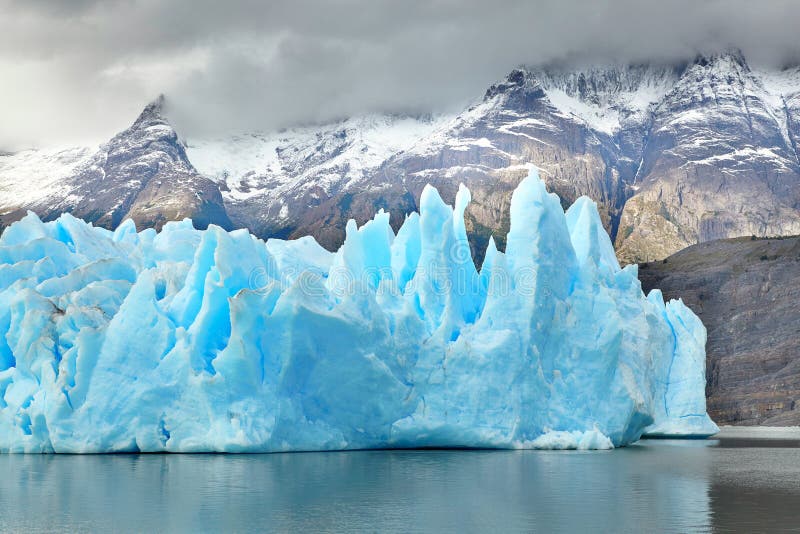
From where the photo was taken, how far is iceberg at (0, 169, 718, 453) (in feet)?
94.2

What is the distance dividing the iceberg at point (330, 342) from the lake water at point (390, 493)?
3.79 ft

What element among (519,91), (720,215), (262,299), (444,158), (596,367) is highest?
(519,91)

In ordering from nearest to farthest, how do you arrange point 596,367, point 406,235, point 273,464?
point 273,464 → point 596,367 → point 406,235

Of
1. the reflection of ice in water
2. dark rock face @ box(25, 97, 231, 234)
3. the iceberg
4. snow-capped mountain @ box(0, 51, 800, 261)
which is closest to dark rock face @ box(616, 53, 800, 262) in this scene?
snow-capped mountain @ box(0, 51, 800, 261)

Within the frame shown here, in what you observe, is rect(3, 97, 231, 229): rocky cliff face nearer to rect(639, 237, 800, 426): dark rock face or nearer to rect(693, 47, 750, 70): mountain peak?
rect(639, 237, 800, 426): dark rock face

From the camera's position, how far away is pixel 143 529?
16531 millimetres

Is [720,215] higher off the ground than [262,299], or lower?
higher

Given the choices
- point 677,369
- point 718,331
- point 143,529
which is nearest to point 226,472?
point 143,529

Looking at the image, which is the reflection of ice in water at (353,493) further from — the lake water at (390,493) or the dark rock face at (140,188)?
the dark rock face at (140,188)

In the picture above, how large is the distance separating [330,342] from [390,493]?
351 inches

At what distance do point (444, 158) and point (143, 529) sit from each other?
156178 mm

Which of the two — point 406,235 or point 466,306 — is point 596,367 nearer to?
point 466,306

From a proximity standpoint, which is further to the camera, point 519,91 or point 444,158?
point 519,91

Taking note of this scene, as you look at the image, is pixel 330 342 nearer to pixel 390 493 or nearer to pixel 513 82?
pixel 390 493
